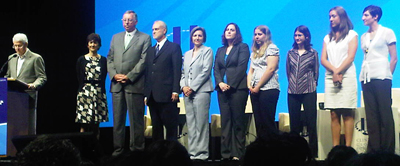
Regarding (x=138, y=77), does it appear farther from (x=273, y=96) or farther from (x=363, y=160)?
(x=363, y=160)

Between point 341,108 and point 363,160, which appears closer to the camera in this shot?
point 363,160

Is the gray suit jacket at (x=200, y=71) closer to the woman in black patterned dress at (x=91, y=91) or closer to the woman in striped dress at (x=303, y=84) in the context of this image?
the woman in striped dress at (x=303, y=84)

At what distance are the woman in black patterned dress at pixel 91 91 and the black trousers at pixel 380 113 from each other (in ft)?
9.11

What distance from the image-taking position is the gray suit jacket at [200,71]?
4.82 meters

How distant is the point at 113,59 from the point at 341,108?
2386 mm

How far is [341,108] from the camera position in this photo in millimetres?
4672

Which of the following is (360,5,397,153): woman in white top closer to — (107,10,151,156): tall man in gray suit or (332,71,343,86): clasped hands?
(332,71,343,86): clasped hands

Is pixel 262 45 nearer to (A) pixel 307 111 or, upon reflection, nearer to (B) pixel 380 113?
(A) pixel 307 111

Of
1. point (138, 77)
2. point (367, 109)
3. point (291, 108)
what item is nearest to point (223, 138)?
point (291, 108)

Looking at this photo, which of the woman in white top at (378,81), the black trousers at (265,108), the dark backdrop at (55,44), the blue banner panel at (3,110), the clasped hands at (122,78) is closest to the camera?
the blue banner panel at (3,110)

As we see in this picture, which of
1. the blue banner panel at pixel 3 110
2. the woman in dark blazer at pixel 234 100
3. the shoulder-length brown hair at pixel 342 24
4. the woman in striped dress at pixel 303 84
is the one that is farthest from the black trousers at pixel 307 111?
the blue banner panel at pixel 3 110

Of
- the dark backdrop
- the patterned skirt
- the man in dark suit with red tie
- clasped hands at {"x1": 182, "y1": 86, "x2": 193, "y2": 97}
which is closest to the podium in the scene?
the patterned skirt

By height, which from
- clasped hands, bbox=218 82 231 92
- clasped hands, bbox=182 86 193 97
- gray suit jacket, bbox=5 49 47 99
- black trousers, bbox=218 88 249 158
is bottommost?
black trousers, bbox=218 88 249 158

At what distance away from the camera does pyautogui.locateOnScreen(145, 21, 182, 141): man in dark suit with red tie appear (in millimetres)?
4789
